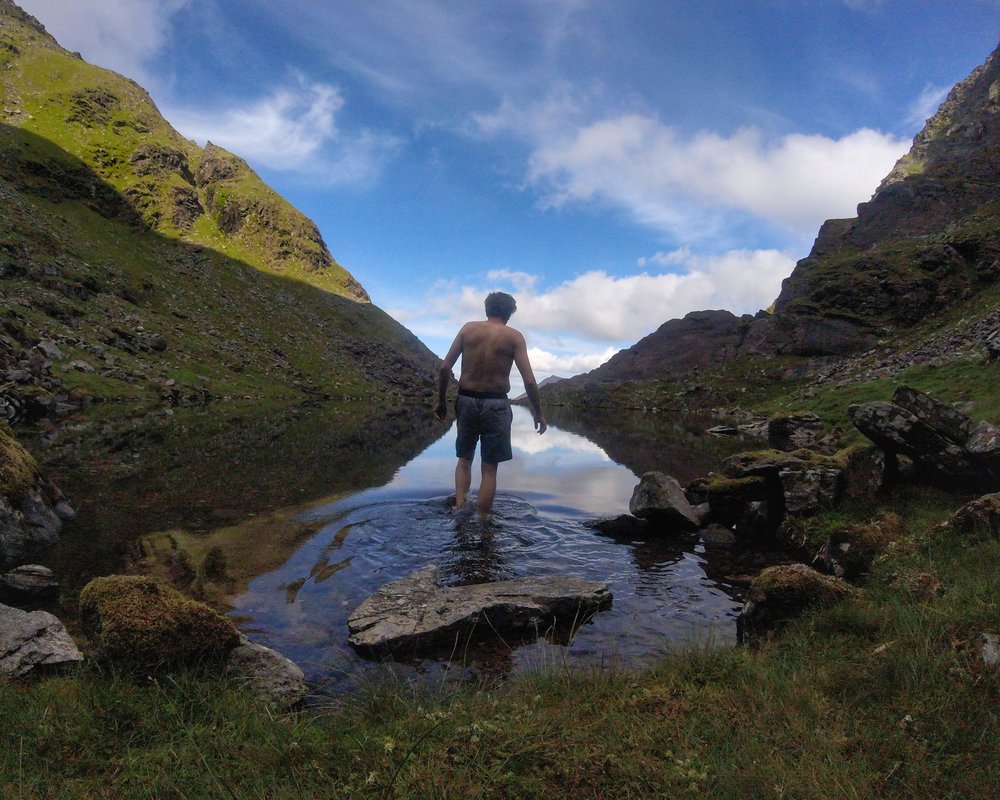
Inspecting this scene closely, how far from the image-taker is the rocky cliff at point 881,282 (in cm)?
6450

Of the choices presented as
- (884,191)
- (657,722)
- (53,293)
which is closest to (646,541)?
(657,722)

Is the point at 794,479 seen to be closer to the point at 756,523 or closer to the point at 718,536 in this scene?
the point at 756,523

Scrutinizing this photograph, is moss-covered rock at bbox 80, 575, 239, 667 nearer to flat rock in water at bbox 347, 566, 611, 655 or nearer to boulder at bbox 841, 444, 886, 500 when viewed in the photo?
flat rock in water at bbox 347, 566, 611, 655

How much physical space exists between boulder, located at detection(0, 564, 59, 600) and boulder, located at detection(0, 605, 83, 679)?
1.77 meters

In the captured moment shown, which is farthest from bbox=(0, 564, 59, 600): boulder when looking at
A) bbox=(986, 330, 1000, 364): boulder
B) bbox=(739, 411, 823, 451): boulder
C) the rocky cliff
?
the rocky cliff

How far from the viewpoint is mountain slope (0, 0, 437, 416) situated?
47750 millimetres

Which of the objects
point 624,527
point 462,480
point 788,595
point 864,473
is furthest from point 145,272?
point 788,595

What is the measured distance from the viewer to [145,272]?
3538 inches

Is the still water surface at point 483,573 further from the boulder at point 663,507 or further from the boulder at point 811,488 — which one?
the boulder at point 811,488

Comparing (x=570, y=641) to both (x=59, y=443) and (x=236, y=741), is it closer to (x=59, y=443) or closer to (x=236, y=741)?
(x=236, y=741)

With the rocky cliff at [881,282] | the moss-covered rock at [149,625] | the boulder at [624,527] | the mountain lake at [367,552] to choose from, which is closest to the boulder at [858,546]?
the mountain lake at [367,552]

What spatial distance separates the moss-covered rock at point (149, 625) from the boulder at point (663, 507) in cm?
814

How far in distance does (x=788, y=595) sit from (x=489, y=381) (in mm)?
6678

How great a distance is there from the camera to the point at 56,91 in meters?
121
